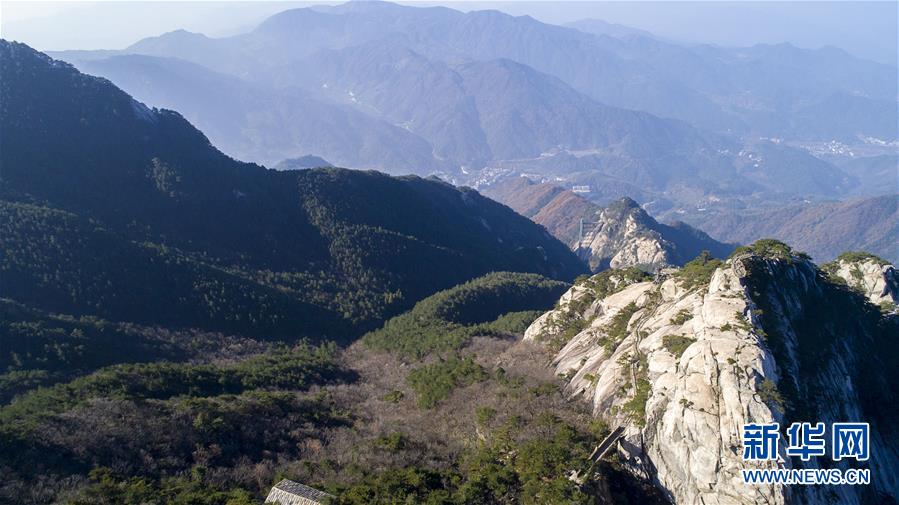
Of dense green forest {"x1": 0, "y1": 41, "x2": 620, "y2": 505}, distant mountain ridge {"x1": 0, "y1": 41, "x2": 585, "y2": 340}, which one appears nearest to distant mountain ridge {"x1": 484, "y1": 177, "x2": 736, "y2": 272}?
dense green forest {"x1": 0, "y1": 41, "x2": 620, "y2": 505}

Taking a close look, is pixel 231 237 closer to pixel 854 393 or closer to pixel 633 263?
pixel 854 393

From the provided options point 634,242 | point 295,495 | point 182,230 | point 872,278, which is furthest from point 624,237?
point 295,495

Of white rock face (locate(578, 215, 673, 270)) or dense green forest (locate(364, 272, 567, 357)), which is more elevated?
white rock face (locate(578, 215, 673, 270))

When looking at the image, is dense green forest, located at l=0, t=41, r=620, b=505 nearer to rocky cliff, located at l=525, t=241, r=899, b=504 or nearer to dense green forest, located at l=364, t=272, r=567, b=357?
dense green forest, located at l=364, t=272, r=567, b=357

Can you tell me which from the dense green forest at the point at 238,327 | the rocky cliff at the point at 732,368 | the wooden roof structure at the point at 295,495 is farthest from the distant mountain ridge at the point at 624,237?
the wooden roof structure at the point at 295,495

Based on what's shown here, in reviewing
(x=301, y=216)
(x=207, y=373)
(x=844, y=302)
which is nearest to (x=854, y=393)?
(x=844, y=302)
